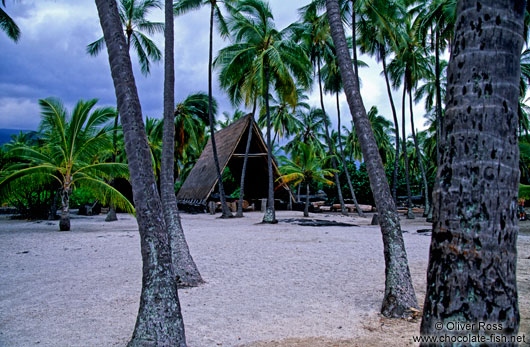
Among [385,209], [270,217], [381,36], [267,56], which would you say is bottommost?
[270,217]

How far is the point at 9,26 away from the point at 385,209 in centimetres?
1594

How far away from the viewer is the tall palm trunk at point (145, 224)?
10.2 ft

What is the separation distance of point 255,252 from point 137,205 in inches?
213

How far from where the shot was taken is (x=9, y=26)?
13727mm

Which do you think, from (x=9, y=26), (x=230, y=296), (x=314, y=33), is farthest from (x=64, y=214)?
(x=314, y=33)

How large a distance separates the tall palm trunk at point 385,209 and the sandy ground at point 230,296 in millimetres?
286

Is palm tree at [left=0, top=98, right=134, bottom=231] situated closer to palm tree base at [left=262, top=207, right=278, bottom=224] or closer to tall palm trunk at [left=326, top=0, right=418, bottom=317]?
palm tree base at [left=262, top=207, right=278, bottom=224]

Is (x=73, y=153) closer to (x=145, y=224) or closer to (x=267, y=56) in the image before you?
(x=267, y=56)

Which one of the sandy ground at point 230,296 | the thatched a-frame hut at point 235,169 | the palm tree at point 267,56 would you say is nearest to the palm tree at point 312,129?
the thatched a-frame hut at point 235,169

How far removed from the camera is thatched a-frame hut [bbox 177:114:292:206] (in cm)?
2378

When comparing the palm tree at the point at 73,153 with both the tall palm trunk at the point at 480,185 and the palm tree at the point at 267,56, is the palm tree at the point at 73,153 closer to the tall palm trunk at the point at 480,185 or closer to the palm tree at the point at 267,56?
the palm tree at the point at 267,56

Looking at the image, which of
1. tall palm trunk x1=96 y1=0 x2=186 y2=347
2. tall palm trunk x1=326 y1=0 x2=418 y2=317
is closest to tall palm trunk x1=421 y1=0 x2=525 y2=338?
Result: tall palm trunk x1=96 y1=0 x2=186 y2=347

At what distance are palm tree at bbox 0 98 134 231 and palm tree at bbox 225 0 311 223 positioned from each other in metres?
6.41

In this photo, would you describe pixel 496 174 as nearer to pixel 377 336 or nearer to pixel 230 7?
pixel 377 336
